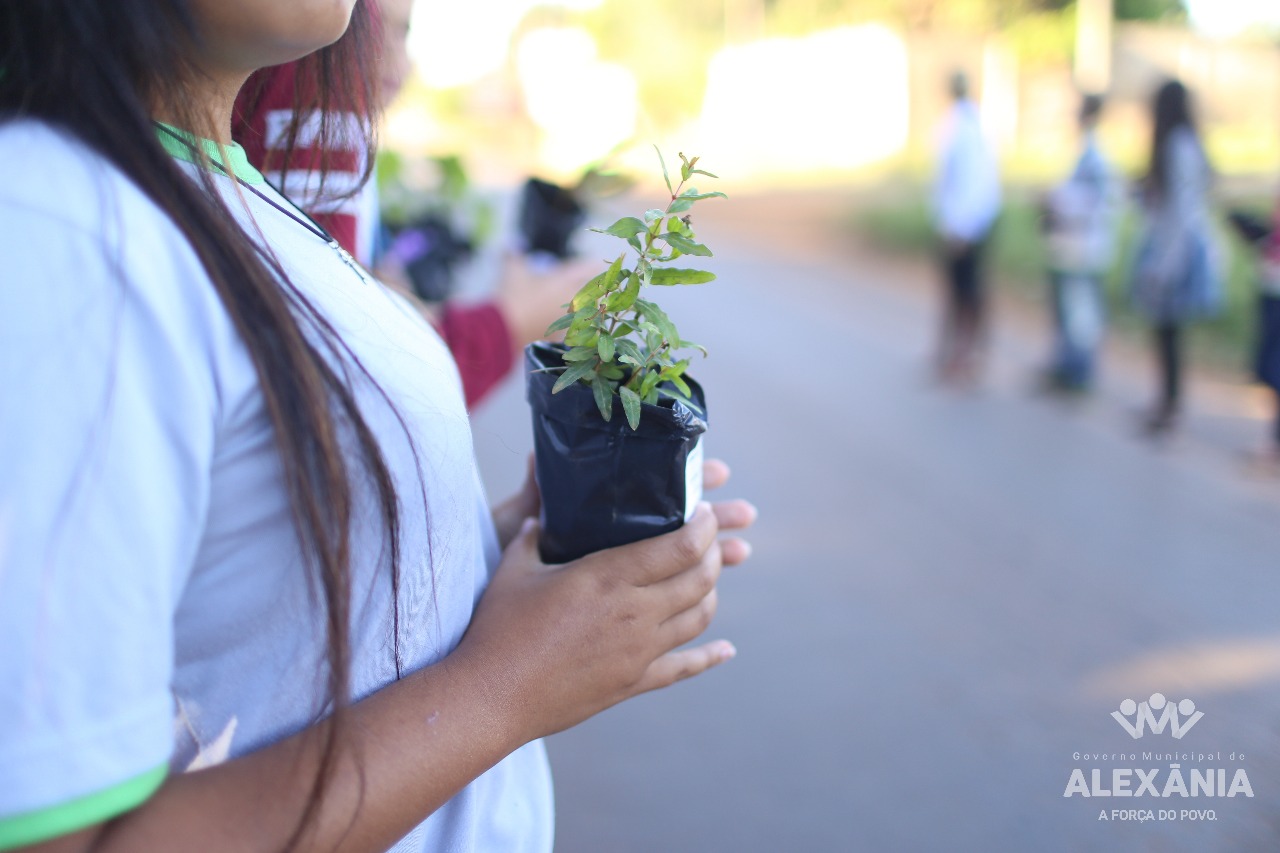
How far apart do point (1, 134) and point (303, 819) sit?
0.48 metres

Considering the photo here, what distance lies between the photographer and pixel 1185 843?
2561mm

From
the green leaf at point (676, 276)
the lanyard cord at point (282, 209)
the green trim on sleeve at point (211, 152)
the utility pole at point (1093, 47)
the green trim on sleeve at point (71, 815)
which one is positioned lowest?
the green trim on sleeve at point (71, 815)

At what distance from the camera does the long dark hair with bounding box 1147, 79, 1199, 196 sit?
592cm

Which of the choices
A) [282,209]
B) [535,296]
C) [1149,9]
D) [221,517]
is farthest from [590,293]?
[1149,9]

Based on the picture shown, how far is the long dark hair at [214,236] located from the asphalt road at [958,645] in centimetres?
36

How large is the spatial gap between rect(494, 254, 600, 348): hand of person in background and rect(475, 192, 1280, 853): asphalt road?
17.8 inches

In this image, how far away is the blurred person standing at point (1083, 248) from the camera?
6.79 m

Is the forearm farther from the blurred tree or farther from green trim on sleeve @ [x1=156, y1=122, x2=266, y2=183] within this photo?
the blurred tree

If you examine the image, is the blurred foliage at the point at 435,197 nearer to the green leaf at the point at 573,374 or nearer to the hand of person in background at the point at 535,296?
the hand of person in background at the point at 535,296

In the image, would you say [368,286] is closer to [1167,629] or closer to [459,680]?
[459,680]

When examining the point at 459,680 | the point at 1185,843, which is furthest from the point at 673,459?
the point at 1185,843

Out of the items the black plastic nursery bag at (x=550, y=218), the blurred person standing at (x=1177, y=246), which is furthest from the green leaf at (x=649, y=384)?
the blurred person standing at (x=1177, y=246)

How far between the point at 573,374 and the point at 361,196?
2.15ft

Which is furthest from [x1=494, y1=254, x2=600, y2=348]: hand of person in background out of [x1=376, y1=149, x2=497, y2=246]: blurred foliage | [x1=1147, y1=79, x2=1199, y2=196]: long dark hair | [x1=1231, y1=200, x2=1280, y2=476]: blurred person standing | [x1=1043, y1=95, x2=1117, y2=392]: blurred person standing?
[x1=1043, y1=95, x2=1117, y2=392]: blurred person standing
